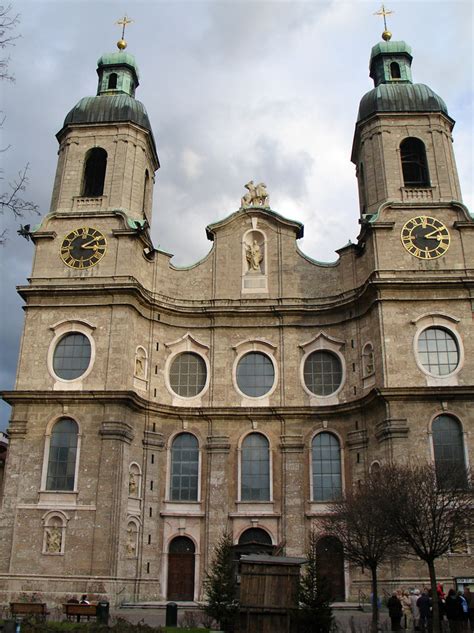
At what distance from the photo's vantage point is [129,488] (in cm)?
2675

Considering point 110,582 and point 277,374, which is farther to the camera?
point 277,374

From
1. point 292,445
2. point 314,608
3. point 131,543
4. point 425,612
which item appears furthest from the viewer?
point 292,445

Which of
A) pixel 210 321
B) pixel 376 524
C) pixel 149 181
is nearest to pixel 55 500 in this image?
pixel 210 321

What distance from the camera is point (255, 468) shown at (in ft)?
94.5

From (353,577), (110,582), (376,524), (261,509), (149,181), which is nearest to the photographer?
(376,524)

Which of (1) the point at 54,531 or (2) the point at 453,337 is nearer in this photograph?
(1) the point at 54,531

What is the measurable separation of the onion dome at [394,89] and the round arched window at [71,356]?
55.8 feet

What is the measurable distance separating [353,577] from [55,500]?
1168 cm

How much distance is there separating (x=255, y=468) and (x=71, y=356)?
897 centimetres

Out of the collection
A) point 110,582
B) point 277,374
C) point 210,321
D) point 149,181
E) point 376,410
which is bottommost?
point 110,582

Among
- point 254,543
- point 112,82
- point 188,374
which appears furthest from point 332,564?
point 112,82

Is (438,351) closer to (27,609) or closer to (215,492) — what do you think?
(215,492)

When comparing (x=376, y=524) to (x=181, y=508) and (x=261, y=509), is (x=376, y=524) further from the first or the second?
(x=181, y=508)

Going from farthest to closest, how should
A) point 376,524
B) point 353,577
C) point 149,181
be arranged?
point 149,181, point 353,577, point 376,524
